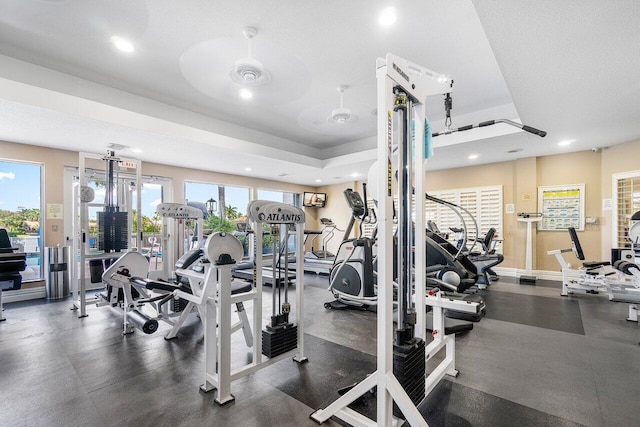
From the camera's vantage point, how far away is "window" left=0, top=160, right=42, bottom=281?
5.05 meters

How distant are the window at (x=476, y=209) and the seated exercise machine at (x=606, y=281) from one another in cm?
180

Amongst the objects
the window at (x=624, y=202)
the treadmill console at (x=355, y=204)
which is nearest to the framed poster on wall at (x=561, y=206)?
the window at (x=624, y=202)

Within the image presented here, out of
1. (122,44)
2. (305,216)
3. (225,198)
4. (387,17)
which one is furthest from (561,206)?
(225,198)

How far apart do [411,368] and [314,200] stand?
875cm

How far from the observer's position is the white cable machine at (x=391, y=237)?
5.02 ft

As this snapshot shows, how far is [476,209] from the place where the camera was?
23.9 ft

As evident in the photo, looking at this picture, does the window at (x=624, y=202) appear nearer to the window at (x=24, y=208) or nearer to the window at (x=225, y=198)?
the window at (x=225, y=198)

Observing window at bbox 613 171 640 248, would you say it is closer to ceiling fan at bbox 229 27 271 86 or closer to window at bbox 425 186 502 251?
window at bbox 425 186 502 251

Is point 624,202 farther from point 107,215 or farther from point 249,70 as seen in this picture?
point 107,215

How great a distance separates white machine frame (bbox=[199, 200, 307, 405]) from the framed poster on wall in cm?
643

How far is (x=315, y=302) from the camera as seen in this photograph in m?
4.80

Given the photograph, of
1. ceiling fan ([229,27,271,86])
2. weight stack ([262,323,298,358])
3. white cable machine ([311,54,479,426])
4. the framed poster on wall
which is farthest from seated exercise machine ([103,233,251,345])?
the framed poster on wall

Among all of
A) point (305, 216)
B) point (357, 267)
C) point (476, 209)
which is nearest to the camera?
point (305, 216)

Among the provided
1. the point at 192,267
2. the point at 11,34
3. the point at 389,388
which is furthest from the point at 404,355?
the point at 11,34
